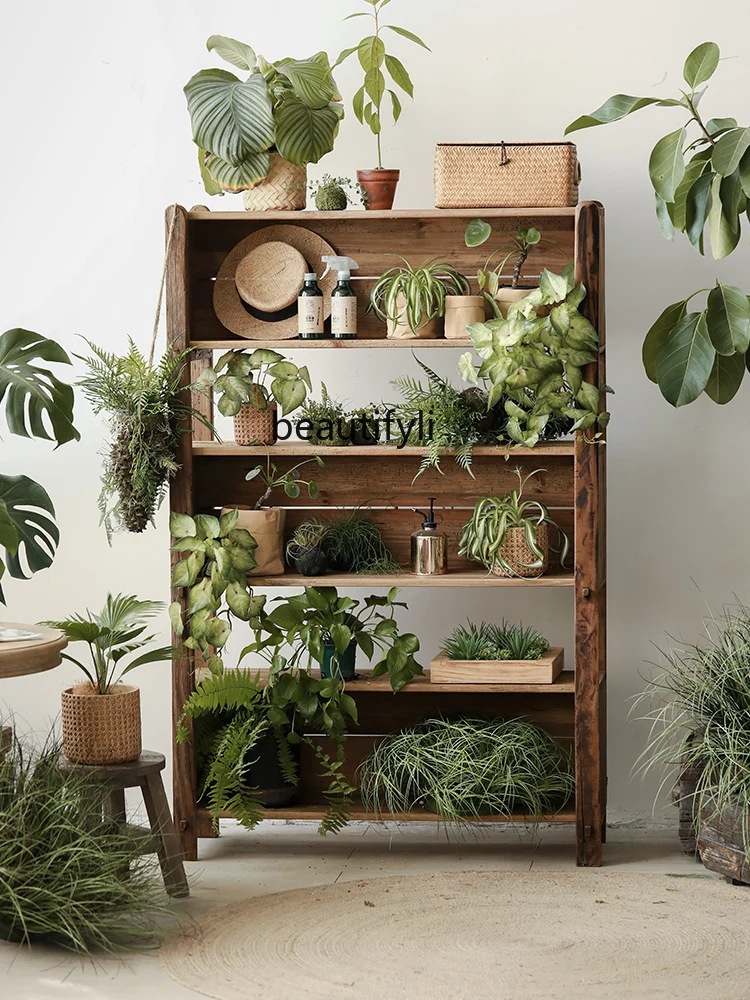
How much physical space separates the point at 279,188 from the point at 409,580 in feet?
3.96

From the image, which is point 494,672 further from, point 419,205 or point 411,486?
point 419,205

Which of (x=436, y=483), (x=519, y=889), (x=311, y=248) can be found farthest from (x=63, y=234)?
(x=519, y=889)

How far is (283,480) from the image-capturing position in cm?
383

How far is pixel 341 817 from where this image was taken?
12.1 ft

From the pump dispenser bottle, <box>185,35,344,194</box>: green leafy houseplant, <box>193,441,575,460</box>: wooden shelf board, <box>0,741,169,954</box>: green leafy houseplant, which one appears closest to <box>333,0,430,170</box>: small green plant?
<box>185,35,344,194</box>: green leafy houseplant

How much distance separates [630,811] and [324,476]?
149cm

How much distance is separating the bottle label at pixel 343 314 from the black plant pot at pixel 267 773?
123cm

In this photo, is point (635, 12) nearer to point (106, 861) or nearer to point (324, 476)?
point (324, 476)


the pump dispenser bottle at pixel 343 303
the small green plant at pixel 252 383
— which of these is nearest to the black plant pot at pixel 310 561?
the small green plant at pixel 252 383

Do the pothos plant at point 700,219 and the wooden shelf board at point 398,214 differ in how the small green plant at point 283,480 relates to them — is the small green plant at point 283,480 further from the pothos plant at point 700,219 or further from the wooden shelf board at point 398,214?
the pothos plant at point 700,219

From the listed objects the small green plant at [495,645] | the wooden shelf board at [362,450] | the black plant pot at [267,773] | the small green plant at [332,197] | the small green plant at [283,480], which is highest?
the small green plant at [332,197]

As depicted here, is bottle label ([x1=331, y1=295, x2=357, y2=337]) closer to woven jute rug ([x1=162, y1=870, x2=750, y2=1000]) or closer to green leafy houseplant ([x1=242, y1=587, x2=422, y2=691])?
green leafy houseplant ([x1=242, y1=587, x2=422, y2=691])

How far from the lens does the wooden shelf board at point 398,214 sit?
362 centimetres

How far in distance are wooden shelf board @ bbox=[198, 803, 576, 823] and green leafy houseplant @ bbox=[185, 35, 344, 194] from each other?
1.84 metres
